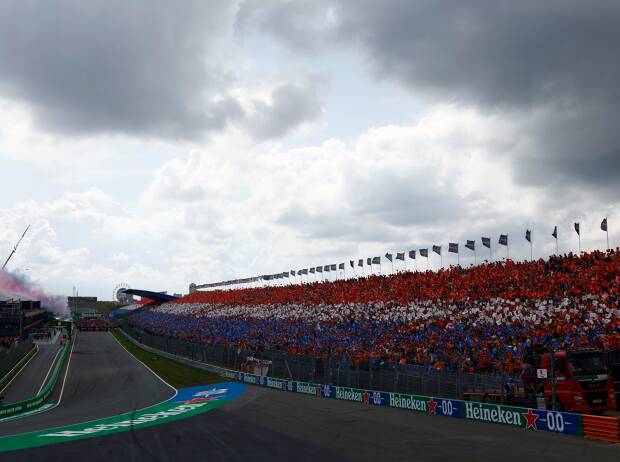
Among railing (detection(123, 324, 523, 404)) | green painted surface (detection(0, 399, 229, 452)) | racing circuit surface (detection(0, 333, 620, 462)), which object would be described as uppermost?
railing (detection(123, 324, 523, 404))

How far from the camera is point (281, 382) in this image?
3806cm

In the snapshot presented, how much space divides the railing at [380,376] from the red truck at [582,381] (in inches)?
90.0

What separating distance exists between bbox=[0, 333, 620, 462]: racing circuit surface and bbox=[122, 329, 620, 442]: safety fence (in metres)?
0.53

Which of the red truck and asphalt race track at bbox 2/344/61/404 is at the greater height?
the red truck

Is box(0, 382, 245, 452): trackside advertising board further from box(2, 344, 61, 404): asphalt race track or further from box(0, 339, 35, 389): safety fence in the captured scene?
box(0, 339, 35, 389): safety fence

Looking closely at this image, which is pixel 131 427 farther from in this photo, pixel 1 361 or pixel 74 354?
pixel 74 354

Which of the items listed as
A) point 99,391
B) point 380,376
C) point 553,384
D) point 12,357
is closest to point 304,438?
point 553,384

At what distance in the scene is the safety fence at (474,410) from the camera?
18.2 meters

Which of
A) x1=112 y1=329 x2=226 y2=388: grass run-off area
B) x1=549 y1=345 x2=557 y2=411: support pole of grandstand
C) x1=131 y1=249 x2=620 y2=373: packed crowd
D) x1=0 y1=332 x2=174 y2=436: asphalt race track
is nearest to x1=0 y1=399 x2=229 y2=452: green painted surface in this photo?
x1=0 y1=332 x2=174 y2=436: asphalt race track

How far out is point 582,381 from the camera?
66.4ft

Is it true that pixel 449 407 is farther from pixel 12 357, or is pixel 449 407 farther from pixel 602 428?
pixel 12 357

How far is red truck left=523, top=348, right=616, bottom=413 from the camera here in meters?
20.1

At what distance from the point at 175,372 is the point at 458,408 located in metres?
31.1

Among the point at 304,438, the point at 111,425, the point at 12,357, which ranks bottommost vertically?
the point at 111,425
